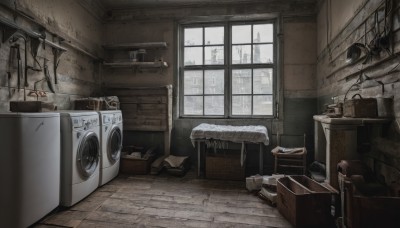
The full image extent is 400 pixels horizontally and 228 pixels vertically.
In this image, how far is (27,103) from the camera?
81.7 inches

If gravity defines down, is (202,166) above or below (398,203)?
below

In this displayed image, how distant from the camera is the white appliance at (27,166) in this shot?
1693 millimetres

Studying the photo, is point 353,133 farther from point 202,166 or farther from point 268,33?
point 268,33

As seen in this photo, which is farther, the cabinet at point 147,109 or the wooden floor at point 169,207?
the cabinet at point 147,109

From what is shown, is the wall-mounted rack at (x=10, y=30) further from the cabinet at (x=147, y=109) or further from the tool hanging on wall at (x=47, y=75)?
the cabinet at (x=147, y=109)

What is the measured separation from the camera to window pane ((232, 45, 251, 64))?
12.5ft

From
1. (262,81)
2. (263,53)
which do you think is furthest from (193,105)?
(263,53)

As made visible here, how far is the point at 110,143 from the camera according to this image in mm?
3016

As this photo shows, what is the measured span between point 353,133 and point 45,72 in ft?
11.0

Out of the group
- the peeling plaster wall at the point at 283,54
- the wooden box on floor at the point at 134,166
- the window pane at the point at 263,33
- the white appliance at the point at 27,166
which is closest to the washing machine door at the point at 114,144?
the wooden box on floor at the point at 134,166

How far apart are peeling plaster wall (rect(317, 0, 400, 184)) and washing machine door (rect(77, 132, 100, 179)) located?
274 centimetres

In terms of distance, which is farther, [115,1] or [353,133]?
[115,1]

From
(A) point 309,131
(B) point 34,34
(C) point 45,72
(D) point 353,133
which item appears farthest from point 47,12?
(A) point 309,131

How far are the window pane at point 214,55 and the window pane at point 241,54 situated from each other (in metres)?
0.21
